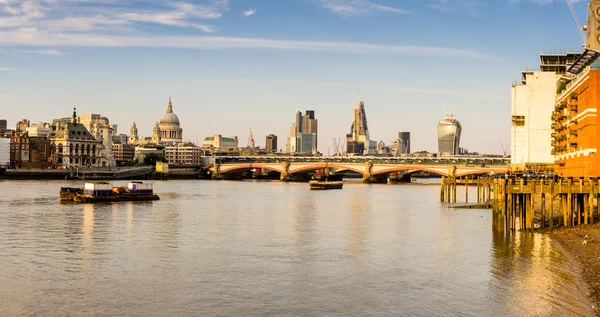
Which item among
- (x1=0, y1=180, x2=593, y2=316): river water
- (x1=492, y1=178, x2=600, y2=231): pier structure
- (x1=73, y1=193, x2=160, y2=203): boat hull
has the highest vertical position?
(x1=492, y1=178, x2=600, y2=231): pier structure

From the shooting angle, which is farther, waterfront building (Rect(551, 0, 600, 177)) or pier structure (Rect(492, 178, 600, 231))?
waterfront building (Rect(551, 0, 600, 177))

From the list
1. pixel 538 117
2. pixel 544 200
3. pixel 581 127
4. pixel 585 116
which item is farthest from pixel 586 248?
pixel 538 117

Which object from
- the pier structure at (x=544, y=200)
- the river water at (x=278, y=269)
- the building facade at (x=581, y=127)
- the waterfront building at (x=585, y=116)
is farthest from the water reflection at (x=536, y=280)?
the waterfront building at (x=585, y=116)

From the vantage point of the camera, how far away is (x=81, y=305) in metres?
28.7

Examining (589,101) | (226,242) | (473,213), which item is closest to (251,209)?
(473,213)

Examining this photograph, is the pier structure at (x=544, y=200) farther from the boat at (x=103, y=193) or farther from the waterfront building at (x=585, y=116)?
the boat at (x=103, y=193)

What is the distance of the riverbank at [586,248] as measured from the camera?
31.3 meters

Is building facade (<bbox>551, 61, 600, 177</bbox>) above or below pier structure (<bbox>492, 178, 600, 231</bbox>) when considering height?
above

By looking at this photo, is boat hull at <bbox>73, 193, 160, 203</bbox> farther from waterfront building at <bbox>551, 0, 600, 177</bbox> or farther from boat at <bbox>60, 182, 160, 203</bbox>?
waterfront building at <bbox>551, 0, 600, 177</bbox>

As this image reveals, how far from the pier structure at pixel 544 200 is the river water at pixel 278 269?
2.12 meters

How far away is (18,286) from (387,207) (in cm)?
5672

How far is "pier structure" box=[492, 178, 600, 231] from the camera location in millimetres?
48316

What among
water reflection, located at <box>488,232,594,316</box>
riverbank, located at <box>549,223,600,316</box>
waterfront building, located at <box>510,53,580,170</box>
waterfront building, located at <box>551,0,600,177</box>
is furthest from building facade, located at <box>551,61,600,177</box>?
waterfront building, located at <box>510,53,580,170</box>

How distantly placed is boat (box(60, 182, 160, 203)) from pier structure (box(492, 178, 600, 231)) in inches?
1987
